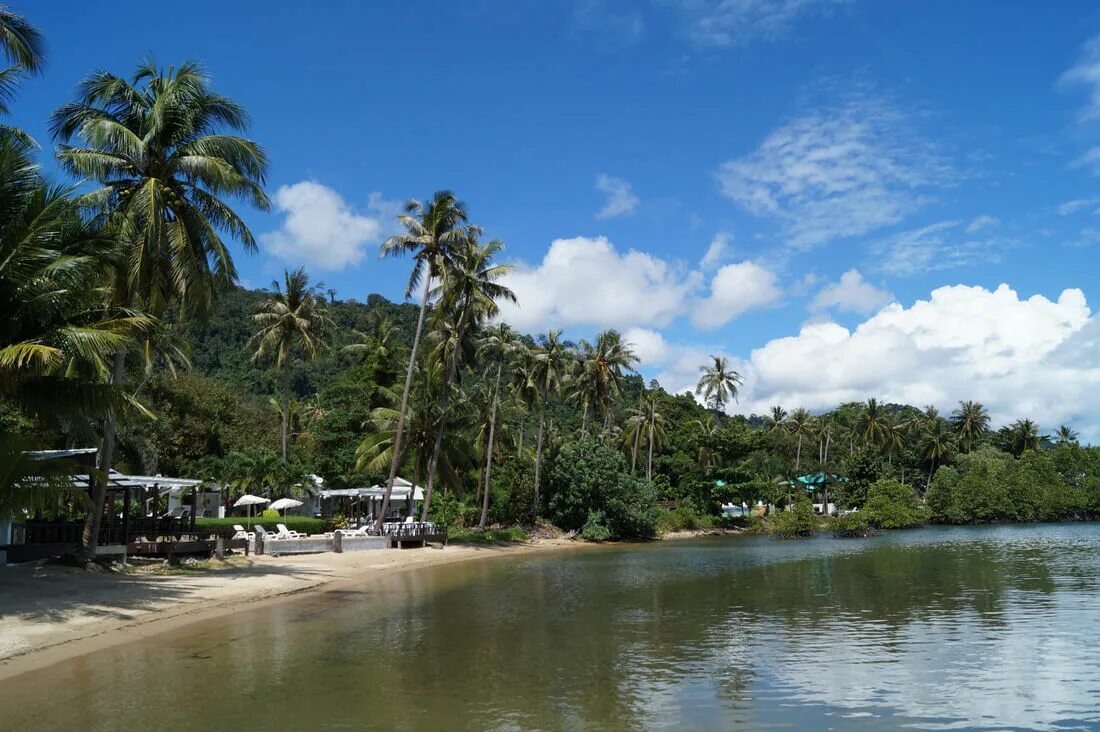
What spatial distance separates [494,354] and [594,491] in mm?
11494

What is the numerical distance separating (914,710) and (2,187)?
18.5 meters

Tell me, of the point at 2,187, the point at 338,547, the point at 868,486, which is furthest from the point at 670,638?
the point at 868,486

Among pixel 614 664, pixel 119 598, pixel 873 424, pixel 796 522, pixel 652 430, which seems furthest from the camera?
pixel 873 424

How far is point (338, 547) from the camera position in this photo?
116ft

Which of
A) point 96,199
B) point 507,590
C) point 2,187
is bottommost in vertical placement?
point 507,590

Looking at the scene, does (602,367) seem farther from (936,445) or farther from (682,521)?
(936,445)

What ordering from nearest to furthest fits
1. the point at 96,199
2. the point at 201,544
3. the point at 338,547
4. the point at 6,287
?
the point at 6,287 < the point at 96,199 < the point at 201,544 < the point at 338,547

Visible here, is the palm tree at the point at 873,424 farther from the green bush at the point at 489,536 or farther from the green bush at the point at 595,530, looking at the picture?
the green bush at the point at 489,536

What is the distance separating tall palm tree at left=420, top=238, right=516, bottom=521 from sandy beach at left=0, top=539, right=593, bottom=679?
46.1 feet

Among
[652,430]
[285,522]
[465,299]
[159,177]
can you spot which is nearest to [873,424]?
[652,430]

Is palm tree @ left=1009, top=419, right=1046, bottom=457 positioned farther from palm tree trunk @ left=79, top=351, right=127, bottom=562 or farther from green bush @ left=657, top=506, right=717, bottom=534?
palm tree trunk @ left=79, top=351, right=127, bottom=562

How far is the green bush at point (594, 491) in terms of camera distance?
52.4m

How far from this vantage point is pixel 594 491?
52.7 metres

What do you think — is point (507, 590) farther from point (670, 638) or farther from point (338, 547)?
point (338, 547)
